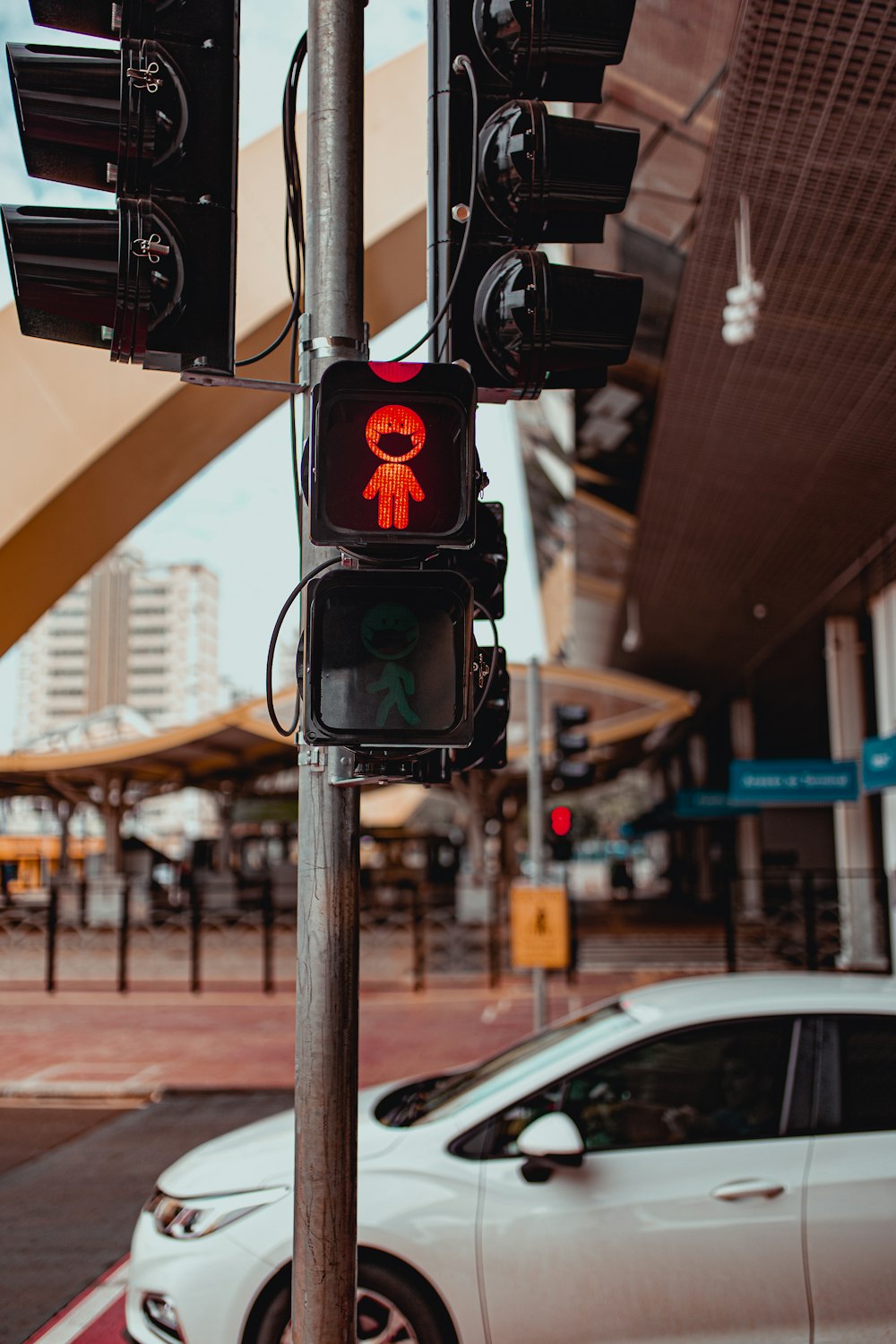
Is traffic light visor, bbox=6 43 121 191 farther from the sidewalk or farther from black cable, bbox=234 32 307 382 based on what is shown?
the sidewalk

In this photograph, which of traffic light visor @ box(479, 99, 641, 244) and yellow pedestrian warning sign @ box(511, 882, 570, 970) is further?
yellow pedestrian warning sign @ box(511, 882, 570, 970)

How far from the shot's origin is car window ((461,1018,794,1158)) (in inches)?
162

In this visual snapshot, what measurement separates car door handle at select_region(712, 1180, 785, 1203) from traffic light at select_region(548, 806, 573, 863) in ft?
23.4

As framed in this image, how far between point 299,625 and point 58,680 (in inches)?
6120

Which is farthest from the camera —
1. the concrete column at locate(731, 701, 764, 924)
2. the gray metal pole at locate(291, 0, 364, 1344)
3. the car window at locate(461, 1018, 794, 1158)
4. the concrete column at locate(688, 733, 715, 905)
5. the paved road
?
the concrete column at locate(688, 733, 715, 905)

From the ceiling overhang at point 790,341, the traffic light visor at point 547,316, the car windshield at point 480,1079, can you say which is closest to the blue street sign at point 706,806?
the ceiling overhang at point 790,341

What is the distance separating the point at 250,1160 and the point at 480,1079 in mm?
1003

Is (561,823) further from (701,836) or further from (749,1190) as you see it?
(701,836)

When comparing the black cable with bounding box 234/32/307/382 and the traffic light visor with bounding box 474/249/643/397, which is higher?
the black cable with bounding box 234/32/307/382

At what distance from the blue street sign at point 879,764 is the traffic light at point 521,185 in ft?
37.2

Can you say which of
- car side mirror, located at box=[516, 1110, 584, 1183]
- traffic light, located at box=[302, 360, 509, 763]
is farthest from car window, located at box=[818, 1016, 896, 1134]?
traffic light, located at box=[302, 360, 509, 763]

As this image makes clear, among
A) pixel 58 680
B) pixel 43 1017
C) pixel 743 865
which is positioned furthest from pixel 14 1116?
pixel 58 680

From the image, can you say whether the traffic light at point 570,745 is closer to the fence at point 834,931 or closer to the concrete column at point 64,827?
the fence at point 834,931

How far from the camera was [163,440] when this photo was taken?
6.43 meters
